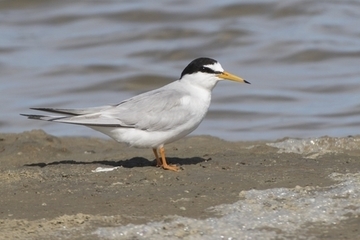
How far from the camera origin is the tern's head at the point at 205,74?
24.2ft

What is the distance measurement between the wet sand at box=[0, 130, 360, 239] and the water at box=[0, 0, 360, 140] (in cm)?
300

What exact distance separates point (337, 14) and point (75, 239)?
12.6m

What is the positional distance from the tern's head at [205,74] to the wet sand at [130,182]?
25.8 inches

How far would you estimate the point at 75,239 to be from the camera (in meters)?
4.74

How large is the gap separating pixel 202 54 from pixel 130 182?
8733mm

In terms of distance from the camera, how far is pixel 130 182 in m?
6.09

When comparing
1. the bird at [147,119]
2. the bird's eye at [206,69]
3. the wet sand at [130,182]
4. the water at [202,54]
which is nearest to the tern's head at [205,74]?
the bird's eye at [206,69]

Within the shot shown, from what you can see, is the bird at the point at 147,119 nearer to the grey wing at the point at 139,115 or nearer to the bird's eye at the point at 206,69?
the grey wing at the point at 139,115

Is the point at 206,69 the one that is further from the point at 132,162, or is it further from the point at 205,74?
the point at 132,162

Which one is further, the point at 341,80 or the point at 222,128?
the point at 341,80

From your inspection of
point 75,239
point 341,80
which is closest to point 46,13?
point 341,80

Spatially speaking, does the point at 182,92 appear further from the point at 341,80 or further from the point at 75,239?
the point at 341,80


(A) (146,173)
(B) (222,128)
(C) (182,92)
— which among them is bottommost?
(B) (222,128)

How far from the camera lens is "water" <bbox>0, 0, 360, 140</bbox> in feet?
37.5
